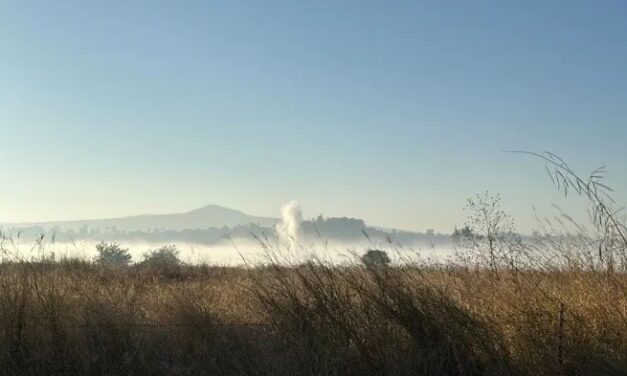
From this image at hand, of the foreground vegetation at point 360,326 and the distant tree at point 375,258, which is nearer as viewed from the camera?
the foreground vegetation at point 360,326

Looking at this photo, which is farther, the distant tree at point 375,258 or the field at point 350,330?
the distant tree at point 375,258

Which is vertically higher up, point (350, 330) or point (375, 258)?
point (375, 258)

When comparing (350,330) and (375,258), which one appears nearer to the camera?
(350,330)

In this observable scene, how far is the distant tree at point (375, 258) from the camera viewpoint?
673cm

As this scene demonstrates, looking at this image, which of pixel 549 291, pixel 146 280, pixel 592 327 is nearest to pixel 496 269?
pixel 549 291

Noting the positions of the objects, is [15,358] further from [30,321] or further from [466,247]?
[466,247]

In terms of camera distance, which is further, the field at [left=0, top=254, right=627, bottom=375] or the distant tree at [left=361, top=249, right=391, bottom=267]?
the distant tree at [left=361, top=249, right=391, bottom=267]

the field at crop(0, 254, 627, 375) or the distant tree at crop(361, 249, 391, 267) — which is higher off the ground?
the distant tree at crop(361, 249, 391, 267)

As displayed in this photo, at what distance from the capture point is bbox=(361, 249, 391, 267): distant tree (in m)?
6.73

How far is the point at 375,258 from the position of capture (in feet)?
22.6

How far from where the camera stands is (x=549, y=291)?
6367 mm

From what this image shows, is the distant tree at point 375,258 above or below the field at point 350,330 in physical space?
above

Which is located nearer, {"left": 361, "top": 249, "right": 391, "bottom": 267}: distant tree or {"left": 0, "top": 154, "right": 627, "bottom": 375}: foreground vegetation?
{"left": 0, "top": 154, "right": 627, "bottom": 375}: foreground vegetation

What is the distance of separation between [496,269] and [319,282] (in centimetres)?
226
